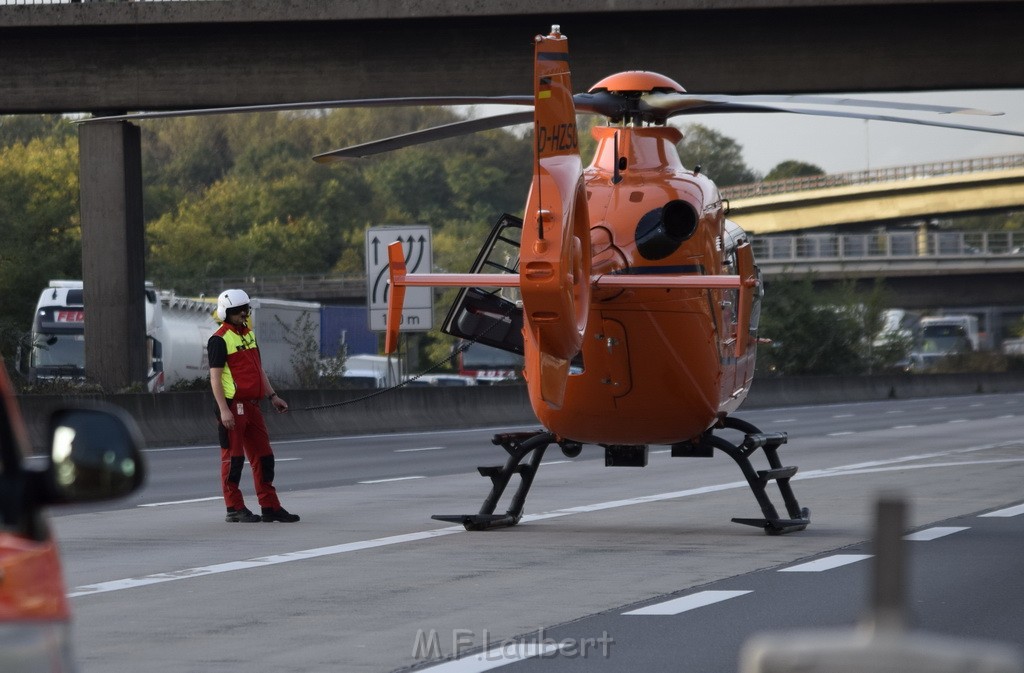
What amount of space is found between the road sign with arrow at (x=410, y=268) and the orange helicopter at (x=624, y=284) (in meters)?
18.4

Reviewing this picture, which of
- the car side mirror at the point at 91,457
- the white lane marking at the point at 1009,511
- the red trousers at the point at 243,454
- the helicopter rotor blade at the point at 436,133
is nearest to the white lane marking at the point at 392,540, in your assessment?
the red trousers at the point at 243,454

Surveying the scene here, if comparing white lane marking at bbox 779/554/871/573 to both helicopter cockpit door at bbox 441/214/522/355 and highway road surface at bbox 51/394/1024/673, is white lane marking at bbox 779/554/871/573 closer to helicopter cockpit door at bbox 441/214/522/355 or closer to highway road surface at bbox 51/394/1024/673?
highway road surface at bbox 51/394/1024/673

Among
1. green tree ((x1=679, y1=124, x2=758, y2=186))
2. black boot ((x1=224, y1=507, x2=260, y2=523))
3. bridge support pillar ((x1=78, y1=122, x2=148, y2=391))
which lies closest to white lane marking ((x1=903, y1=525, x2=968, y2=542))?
black boot ((x1=224, y1=507, x2=260, y2=523))

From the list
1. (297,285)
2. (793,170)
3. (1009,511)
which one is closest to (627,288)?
(1009,511)

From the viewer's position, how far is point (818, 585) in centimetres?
1005

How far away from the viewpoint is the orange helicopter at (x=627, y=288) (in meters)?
11.1

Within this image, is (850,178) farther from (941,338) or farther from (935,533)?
(935,533)

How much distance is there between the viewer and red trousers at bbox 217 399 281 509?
14094mm

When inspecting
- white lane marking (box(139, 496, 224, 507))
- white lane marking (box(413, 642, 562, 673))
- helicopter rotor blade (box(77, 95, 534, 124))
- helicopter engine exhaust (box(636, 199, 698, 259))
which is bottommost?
white lane marking (box(139, 496, 224, 507))

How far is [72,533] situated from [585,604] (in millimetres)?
5339

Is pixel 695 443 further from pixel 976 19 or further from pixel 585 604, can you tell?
pixel 976 19

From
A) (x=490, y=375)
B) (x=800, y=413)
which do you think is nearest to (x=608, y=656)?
(x=800, y=413)

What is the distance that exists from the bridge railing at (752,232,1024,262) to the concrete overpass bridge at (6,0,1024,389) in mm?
49202

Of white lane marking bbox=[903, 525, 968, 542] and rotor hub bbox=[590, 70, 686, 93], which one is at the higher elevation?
rotor hub bbox=[590, 70, 686, 93]
